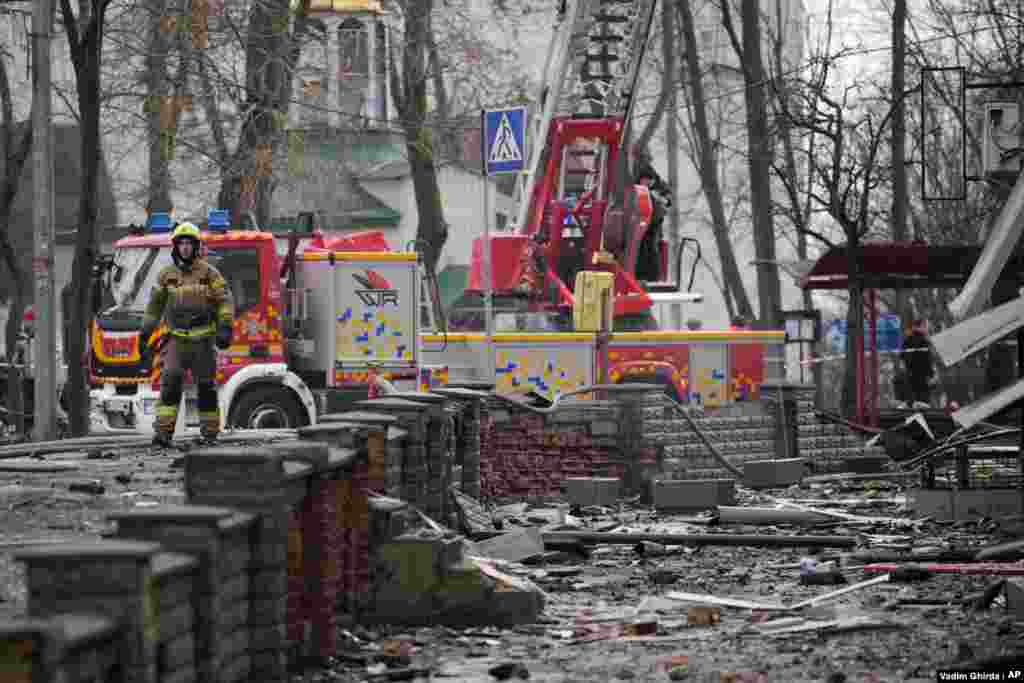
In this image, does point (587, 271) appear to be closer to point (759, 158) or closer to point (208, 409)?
point (759, 158)

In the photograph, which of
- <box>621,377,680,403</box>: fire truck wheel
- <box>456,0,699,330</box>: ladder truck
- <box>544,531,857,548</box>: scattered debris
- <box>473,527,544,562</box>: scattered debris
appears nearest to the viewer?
<box>473,527,544,562</box>: scattered debris

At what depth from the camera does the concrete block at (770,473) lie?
75.4 feet

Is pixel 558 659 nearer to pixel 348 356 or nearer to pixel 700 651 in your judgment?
pixel 700 651

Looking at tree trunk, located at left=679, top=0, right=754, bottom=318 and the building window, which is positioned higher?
the building window

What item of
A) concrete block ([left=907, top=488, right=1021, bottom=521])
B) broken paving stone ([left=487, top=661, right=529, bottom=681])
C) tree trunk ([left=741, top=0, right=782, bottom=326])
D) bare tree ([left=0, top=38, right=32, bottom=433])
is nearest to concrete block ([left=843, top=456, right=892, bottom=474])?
concrete block ([left=907, top=488, right=1021, bottom=521])

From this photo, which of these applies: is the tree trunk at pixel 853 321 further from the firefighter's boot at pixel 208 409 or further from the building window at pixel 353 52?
the building window at pixel 353 52

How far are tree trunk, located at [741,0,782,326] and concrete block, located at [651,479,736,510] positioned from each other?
68.5 feet

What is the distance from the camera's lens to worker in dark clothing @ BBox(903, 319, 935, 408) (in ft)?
129

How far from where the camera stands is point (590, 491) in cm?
2053

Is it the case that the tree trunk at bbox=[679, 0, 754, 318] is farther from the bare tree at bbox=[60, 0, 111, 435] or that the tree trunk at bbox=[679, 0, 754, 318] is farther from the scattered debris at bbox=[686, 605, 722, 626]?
the scattered debris at bbox=[686, 605, 722, 626]

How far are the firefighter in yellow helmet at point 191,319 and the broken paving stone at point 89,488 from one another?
3.86 meters

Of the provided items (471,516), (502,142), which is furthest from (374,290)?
(471,516)

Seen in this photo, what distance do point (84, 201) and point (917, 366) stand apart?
1952 cm

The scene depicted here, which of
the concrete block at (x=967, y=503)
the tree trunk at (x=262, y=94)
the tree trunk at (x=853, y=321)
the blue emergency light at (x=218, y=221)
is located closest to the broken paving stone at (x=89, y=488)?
the concrete block at (x=967, y=503)
